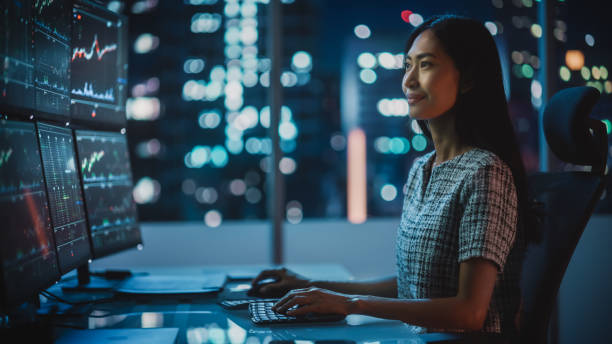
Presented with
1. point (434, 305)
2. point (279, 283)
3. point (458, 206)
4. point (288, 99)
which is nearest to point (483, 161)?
point (458, 206)

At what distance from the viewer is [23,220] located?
1.06m

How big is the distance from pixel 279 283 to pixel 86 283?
27.6 inches

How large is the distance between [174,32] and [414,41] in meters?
3.05

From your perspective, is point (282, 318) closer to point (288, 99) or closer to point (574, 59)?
point (288, 99)

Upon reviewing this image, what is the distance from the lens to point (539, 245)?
1285 millimetres

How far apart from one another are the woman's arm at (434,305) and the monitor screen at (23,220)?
562mm

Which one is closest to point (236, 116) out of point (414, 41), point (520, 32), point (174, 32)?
point (174, 32)

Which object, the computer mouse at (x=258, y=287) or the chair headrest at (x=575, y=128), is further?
the computer mouse at (x=258, y=287)

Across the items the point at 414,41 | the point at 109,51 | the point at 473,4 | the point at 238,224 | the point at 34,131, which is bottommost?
the point at 238,224

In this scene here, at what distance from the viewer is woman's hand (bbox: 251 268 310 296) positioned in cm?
149

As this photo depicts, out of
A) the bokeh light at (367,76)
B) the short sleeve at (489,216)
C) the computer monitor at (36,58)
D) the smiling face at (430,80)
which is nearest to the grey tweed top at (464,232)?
the short sleeve at (489,216)

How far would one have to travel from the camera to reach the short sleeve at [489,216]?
1069 mm

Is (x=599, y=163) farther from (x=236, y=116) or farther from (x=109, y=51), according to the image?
(x=236, y=116)

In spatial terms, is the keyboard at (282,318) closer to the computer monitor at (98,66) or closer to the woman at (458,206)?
the woman at (458,206)
